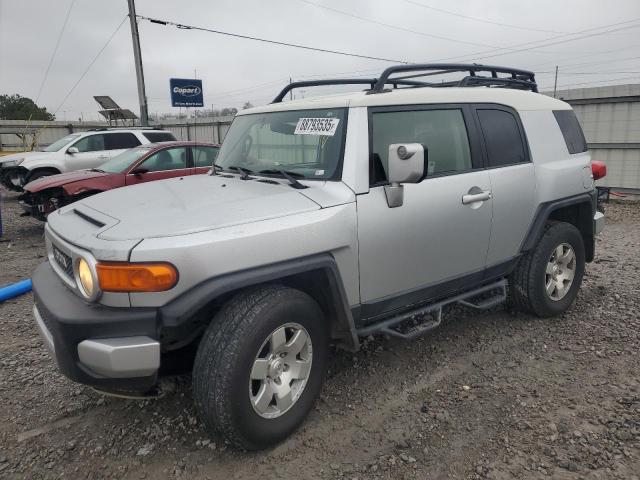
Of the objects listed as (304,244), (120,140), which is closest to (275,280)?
(304,244)

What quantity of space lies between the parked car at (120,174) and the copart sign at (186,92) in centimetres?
760

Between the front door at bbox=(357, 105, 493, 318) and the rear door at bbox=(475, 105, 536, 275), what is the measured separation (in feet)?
0.38

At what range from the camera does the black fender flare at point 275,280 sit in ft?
7.42

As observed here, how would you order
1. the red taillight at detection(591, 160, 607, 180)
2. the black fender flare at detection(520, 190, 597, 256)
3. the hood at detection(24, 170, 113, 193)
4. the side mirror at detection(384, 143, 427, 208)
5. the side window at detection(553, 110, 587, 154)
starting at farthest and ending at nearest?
1. the hood at detection(24, 170, 113, 193)
2. the red taillight at detection(591, 160, 607, 180)
3. the side window at detection(553, 110, 587, 154)
4. the black fender flare at detection(520, 190, 597, 256)
5. the side mirror at detection(384, 143, 427, 208)

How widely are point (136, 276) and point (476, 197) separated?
2.35 m

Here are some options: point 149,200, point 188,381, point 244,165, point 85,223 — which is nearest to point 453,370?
point 188,381

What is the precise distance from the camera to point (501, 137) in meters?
3.80

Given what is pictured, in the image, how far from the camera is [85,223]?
2.74 meters

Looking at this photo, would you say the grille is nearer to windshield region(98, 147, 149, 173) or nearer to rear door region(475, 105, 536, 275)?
rear door region(475, 105, 536, 275)

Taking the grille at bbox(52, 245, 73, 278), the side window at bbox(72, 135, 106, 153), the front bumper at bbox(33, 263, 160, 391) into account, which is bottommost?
the front bumper at bbox(33, 263, 160, 391)

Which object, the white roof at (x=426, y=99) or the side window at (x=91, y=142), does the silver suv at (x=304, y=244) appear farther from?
the side window at (x=91, y=142)

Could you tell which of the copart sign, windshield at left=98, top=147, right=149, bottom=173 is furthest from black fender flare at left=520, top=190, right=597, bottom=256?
the copart sign

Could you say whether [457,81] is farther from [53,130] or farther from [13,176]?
[53,130]

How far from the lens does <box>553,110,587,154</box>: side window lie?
4312 mm
